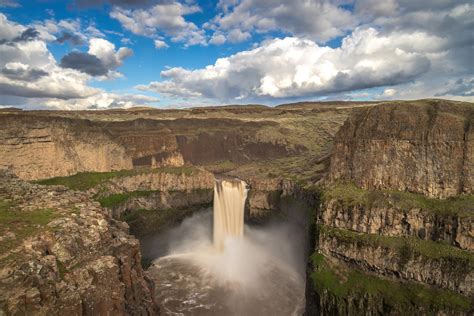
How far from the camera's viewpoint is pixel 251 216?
78625 mm

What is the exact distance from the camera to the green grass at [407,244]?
3788cm

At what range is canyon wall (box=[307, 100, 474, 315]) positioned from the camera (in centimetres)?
3809

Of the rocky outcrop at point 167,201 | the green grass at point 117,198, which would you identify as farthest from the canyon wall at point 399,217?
the green grass at point 117,198

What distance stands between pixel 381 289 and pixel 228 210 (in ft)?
129

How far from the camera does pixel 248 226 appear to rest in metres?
77.1

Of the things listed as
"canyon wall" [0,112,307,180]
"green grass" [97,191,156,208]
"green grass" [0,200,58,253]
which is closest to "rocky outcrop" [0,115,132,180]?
"canyon wall" [0,112,307,180]

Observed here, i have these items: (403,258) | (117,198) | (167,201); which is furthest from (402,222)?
(117,198)

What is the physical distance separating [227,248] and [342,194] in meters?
27.9

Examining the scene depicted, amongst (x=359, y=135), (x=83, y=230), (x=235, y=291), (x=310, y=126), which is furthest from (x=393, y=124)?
(x=310, y=126)

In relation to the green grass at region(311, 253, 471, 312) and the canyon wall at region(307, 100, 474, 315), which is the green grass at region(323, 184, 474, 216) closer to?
the canyon wall at region(307, 100, 474, 315)

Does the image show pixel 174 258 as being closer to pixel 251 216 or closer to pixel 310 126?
pixel 251 216

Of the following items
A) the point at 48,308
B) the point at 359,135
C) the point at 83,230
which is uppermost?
the point at 359,135

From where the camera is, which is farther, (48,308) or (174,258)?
(174,258)

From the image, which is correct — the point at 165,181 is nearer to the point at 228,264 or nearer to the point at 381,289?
the point at 228,264
